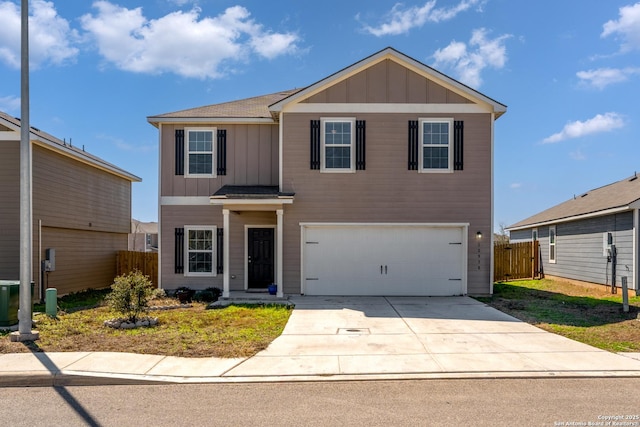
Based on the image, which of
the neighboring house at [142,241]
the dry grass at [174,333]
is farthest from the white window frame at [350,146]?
the neighboring house at [142,241]

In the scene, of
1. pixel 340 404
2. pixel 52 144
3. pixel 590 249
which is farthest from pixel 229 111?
pixel 590 249

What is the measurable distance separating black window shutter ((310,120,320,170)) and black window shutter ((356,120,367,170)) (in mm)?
1163

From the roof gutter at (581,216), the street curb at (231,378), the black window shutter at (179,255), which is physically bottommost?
the street curb at (231,378)

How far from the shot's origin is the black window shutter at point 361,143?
46.5 ft

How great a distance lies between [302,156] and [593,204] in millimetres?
11483

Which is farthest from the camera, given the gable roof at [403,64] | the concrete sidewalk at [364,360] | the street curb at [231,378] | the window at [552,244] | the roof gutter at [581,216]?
the window at [552,244]

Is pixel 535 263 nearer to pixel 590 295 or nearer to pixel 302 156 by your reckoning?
pixel 590 295

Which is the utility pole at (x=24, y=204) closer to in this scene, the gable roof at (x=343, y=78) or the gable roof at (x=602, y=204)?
the gable roof at (x=343, y=78)

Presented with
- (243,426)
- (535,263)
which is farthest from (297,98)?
(535,263)

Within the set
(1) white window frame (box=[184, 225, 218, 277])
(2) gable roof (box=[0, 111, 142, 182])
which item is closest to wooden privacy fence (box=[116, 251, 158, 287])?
(1) white window frame (box=[184, 225, 218, 277])

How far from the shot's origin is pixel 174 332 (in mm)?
9055

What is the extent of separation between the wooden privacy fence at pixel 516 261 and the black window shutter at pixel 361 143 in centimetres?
944

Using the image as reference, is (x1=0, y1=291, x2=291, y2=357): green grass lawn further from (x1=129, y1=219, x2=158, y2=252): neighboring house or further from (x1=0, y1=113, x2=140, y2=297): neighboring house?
(x1=129, y1=219, x2=158, y2=252): neighboring house

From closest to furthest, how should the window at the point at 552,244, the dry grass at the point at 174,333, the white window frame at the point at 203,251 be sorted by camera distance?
the dry grass at the point at 174,333, the white window frame at the point at 203,251, the window at the point at 552,244
